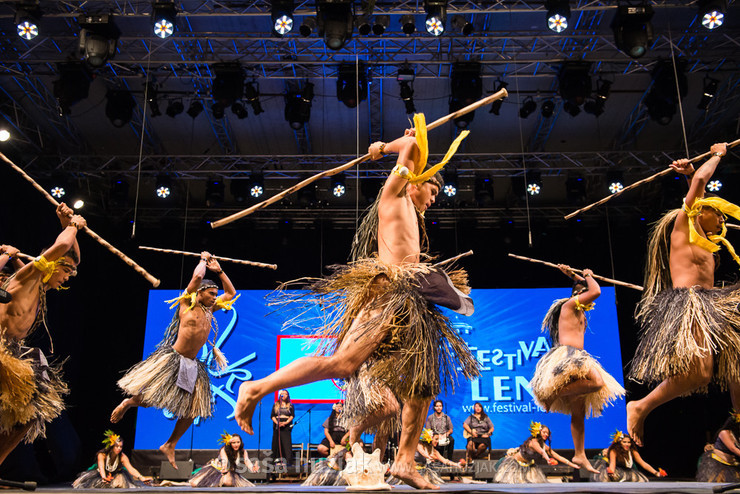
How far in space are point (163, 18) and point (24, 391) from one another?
14.7ft

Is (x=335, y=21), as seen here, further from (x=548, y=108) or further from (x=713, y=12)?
(x=713, y=12)

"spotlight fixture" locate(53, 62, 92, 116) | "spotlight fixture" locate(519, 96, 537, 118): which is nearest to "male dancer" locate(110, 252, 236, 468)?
"spotlight fixture" locate(53, 62, 92, 116)

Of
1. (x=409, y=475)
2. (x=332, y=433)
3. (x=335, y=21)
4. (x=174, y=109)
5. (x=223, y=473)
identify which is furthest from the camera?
(x=174, y=109)

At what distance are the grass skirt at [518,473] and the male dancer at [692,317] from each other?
371cm

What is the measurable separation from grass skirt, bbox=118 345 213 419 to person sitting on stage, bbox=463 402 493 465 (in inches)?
171

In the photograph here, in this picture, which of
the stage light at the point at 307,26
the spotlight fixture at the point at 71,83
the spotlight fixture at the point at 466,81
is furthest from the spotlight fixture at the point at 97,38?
the spotlight fixture at the point at 466,81

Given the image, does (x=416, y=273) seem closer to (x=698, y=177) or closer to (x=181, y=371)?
(x=698, y=177)

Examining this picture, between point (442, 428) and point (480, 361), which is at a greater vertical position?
point (480, 361)

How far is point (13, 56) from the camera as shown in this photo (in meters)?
7.82

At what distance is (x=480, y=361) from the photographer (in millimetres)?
9359

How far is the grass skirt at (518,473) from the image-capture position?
7086 mm

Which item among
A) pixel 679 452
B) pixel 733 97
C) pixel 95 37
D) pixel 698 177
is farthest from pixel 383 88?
pixel 679 452

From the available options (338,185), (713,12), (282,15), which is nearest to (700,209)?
(713,12)

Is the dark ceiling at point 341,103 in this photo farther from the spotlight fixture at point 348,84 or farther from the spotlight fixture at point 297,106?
the spotlight fixture at point 297,106
